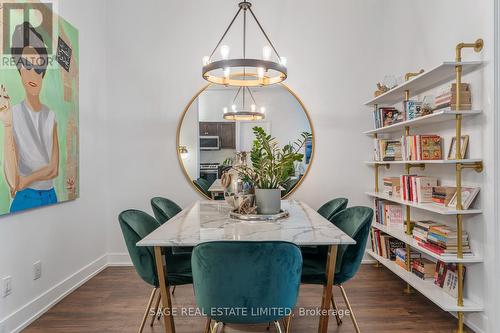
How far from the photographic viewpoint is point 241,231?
1870mm

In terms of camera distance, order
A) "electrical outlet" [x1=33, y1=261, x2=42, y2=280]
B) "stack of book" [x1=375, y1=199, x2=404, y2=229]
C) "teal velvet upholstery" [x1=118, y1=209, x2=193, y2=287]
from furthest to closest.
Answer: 1. "stack of book" [x1=375, y1=199, x2=404, y2=229]
2. "electrical outlet" [x1=33, y1=261, x2=42, y2=280]
3. "teal velvet upholstery" [x1=118, y1=209, x2=193, y2=287]

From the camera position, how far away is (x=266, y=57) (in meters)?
2.40

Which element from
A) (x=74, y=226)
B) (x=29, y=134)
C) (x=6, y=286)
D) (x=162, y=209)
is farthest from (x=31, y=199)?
(x=162, y=209)

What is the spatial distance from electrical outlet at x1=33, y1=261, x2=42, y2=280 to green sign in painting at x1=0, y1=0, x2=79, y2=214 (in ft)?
1.46

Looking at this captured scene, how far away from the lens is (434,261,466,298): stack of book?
233cm

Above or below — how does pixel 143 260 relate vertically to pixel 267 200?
below

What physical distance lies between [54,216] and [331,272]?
2249 millimetres

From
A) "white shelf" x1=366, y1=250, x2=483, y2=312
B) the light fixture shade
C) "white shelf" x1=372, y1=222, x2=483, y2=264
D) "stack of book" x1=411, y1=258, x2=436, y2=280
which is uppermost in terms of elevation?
the light fixture shade

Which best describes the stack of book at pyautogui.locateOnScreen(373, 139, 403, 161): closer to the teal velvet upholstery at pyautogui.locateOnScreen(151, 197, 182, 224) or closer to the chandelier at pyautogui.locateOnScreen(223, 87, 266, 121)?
the chandelier at pyautogui.locateOnScreen(223, 87, 266, 121)

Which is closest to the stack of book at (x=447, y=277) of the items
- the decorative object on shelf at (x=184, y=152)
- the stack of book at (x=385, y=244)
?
the stack of book at (x=385, y=244)

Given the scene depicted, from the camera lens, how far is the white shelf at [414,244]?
7.14ft

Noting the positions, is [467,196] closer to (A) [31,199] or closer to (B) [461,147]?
(B) [461,147]

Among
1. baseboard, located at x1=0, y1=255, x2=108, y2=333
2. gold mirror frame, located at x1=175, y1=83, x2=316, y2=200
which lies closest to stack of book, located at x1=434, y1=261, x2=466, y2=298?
gold mirror frame, located at x1=175, y1=83, x2=316, y2=200

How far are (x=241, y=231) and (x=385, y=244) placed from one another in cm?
204
